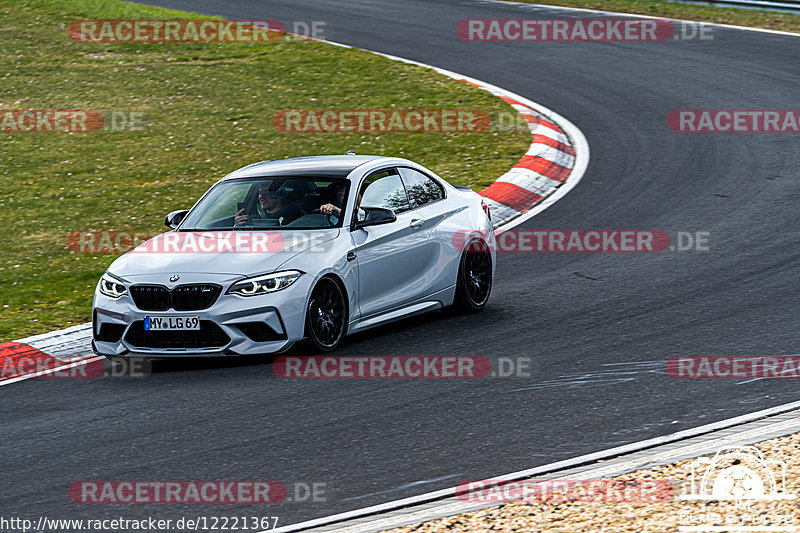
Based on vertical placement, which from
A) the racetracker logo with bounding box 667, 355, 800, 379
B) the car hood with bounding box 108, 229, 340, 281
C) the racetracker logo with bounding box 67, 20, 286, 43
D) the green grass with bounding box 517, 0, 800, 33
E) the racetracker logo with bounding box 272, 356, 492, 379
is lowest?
Answer: the racetracker logo with bounding box 272, 356, 492, 379

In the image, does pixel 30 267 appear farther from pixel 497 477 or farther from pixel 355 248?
pixel 497 477

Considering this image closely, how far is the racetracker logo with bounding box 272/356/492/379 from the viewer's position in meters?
8.60

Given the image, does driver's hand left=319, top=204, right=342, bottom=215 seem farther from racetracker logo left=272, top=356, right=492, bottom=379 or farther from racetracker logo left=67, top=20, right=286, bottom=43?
racetracker logo left=67, top=20, right=286, bottom=43

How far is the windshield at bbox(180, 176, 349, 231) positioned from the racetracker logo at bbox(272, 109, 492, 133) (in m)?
8.50

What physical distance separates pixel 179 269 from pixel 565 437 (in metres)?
3.46

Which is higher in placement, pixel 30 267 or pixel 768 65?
pixel 768 65

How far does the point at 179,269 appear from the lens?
8.95m

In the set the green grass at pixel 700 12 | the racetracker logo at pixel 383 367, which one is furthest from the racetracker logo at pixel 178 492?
the green grass at pixel 700 12

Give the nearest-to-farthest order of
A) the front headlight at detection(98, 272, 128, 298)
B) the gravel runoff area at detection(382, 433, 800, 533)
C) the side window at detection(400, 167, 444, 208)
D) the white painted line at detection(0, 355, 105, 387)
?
1. the gravel runoff area at detection(382, 433, 800, 533)
2. the front headlight at detection(98, 272, 128, 298)
3. the white painted line at detection(0, 355, 105, 387)
4. the side window at detection(400, 167, 444, 208)

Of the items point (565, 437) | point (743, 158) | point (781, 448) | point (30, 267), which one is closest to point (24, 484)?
point (565, 437)

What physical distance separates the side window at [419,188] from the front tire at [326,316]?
158 cm

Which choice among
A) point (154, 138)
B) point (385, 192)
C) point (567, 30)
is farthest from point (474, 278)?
point (567, 30)

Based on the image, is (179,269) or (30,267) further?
(30,267)

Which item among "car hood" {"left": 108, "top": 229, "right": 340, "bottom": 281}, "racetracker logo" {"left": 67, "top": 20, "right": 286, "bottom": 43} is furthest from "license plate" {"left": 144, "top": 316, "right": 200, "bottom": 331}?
"racetracker logo" {"left": 67, "top": 20, "right": 286, "bottom": 43}
